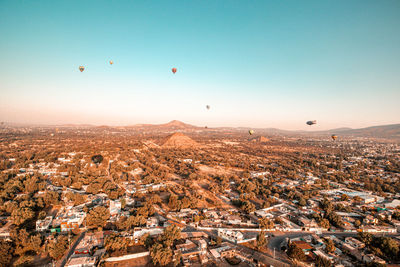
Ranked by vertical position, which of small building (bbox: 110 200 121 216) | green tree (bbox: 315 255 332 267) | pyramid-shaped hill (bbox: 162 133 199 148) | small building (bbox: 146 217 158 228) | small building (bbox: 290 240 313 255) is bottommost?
small building (bbox: 290 240 313 255)

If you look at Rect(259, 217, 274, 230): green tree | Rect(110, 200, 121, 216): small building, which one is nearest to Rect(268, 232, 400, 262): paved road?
Rect(259, 217, 274, 230): green tree

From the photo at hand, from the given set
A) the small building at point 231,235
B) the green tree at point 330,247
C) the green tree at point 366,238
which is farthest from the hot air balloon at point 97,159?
the green tree at point 366,238

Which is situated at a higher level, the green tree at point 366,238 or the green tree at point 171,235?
the green tree at point 171,235

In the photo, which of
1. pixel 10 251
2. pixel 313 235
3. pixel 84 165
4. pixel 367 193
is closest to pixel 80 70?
pixel 84 165

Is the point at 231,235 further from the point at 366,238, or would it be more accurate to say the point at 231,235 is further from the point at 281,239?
the point at 366,238

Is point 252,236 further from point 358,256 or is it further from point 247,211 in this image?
point 358,256

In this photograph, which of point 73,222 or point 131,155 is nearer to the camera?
point 73,222

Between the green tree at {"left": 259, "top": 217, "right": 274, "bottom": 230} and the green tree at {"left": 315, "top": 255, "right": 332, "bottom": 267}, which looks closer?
the green tree at {"left": 315, "top": 255, "right": 332, "bottom": 267}

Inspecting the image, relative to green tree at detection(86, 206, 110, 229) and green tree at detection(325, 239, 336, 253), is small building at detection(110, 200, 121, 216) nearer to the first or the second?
green tree at detection(86, 206, 110, 229)

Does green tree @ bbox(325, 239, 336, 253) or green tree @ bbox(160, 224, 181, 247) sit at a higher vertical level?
green tree @ bbox(160, 224, 181, 247)

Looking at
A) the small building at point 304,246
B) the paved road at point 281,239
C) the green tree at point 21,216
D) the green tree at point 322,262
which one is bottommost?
the paved road at point 281,239

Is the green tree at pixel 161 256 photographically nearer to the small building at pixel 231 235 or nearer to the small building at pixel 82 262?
the small building at pixel 82 262
